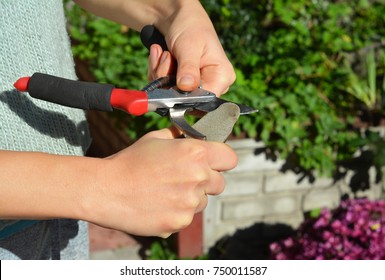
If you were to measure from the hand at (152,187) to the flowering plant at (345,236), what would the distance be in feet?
5.68

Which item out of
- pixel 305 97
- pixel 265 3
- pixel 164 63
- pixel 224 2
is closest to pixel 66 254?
pixel 164 63

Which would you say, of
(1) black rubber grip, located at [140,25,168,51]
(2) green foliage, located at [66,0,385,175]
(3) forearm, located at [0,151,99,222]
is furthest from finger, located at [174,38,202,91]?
(2) green foliage, located at [66,0,385,175]

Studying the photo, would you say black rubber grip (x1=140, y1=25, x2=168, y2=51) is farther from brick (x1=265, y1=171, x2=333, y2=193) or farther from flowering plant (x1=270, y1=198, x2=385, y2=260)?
brick (x1=265, y1=171, x2=333, y2=193)

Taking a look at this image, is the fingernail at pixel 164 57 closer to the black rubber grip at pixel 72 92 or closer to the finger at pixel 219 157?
the black rubber grip at pixel 72 92

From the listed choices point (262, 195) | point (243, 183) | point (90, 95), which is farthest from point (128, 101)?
point (262, 195)

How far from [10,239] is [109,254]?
1.99m

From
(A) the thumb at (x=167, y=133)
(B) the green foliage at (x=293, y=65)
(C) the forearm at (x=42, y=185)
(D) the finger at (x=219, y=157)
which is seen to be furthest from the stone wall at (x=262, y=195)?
(C) the forearm at (x=42, y=185)

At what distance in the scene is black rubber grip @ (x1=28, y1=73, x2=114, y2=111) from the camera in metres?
1.17

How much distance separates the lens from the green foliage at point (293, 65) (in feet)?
9.74

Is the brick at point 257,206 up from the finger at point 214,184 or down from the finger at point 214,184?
down

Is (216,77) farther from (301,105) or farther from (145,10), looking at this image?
(301,105)

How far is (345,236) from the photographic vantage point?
2.67 metres

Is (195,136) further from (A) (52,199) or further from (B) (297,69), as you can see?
(B) (297,69)

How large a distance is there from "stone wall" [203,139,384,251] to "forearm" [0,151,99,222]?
194 centimetres
